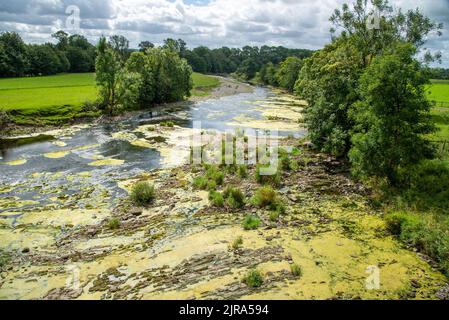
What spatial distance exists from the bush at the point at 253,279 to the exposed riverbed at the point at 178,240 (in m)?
0.28

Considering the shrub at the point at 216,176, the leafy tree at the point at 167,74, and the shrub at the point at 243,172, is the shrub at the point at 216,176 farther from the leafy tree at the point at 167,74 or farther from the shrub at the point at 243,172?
the leafy tree at the point at 167,74

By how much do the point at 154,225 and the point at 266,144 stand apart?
73.8 ft

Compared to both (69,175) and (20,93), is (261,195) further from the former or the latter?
(20,93)

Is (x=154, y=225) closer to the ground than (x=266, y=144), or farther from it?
closer to the ground

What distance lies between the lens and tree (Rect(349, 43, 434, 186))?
25.2 m

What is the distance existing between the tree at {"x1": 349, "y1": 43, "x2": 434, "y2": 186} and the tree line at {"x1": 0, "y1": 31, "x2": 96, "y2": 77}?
96718 mm


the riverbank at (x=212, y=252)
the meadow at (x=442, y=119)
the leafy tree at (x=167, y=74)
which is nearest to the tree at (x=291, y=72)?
the leafy tree at (x=167, y=74)

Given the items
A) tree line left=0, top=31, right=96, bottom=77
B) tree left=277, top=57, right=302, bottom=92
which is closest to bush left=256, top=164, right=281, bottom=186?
tree left=277, top=57, right=302, bottom=92

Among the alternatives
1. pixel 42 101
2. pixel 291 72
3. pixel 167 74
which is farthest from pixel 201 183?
pixel 291 72

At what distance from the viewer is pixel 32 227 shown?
2188 centimetres

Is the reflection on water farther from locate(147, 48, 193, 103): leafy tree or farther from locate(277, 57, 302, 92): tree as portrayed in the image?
locate(277, 57, 302, 92): tree
